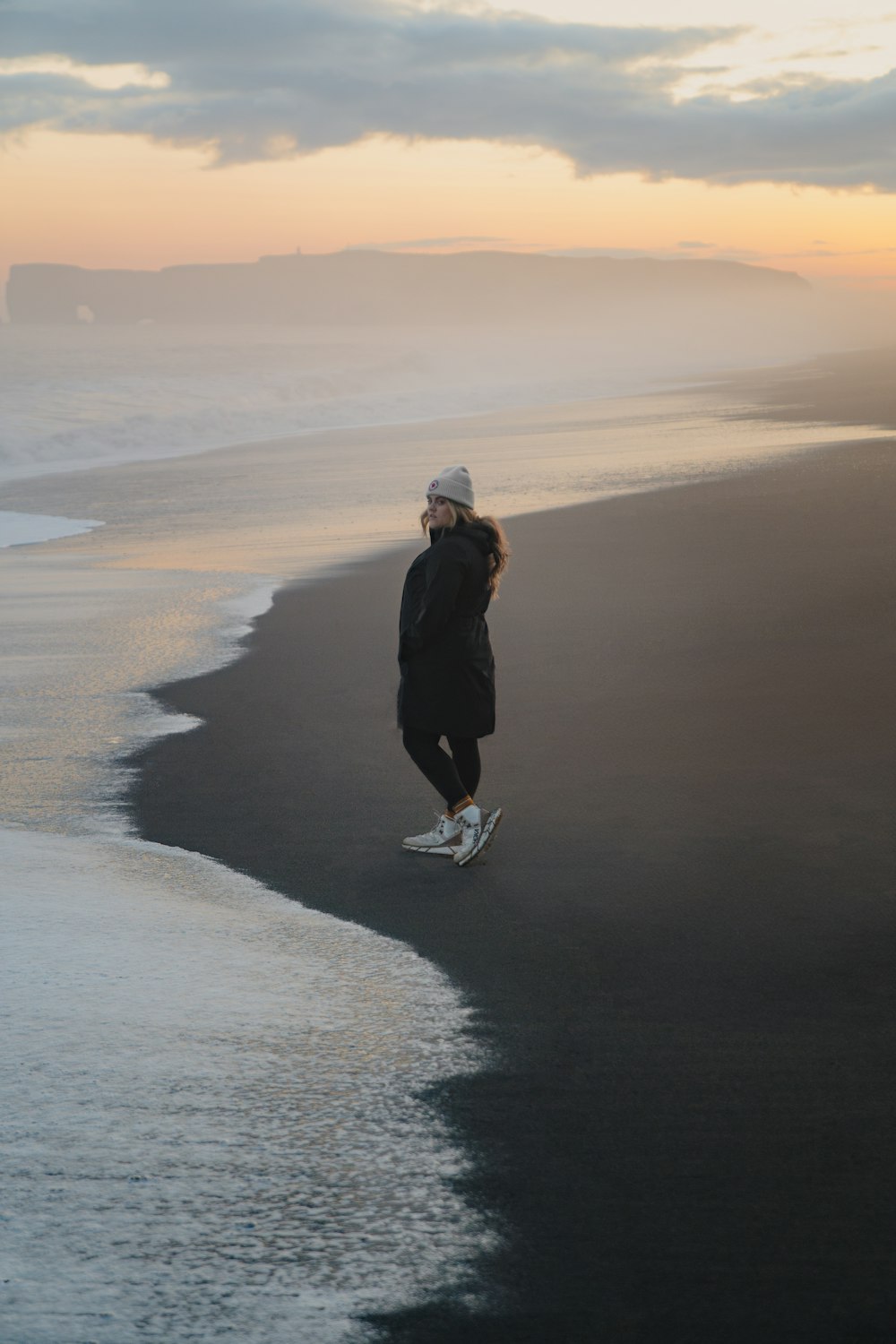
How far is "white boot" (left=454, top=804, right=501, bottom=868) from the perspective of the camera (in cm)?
516

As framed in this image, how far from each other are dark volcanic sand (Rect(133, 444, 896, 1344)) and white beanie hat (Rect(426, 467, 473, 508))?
1.44 meters

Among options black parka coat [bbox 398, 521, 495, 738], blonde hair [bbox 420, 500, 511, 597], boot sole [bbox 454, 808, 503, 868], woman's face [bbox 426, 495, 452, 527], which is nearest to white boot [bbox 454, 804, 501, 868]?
boot sole [bbox 454, 808, 503, 868]

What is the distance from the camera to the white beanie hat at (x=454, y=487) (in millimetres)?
5117

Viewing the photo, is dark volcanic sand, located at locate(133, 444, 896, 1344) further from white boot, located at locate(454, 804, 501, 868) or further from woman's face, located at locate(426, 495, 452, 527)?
woman's face, located at locate(426, 495, 452, 527)

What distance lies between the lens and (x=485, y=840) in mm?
5184

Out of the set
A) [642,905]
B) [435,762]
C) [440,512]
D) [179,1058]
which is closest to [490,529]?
[440,512]

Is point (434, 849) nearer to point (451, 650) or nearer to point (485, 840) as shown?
point (485, 840)

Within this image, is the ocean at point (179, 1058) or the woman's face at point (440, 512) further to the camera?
the woman's face at point (440, 512)

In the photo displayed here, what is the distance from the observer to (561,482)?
18922 mm

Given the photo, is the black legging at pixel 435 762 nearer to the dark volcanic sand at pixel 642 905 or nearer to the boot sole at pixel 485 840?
the boot sole at pixel 485 840

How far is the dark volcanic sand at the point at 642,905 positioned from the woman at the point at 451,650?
0.22 meters

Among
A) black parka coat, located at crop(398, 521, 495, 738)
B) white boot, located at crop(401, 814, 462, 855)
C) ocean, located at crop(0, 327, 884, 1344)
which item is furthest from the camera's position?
white boot, located at crop(401, 814, 462, 855)

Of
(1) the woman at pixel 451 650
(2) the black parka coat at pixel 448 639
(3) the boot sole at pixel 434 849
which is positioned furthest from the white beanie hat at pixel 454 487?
(3) the boot sole at pixel 434 849

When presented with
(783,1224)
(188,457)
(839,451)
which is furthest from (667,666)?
(188,457)
